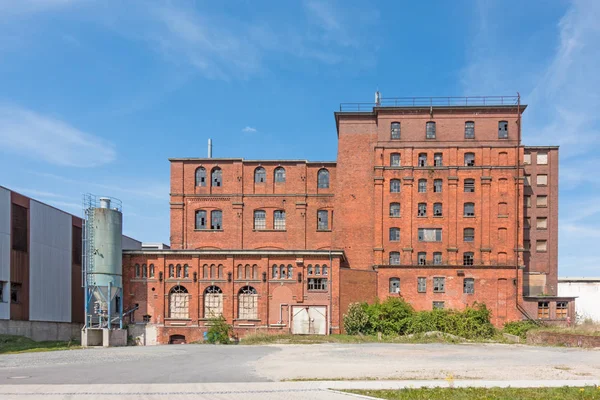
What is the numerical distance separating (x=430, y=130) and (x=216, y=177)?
18959 millimetres

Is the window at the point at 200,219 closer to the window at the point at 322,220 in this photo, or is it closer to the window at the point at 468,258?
the window at the point at 322,220

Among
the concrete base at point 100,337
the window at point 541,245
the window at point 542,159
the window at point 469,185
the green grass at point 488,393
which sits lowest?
the concrete base at point 100,337

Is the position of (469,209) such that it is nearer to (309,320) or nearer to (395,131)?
(395,131)

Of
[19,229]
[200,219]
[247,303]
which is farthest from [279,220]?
[19,229]

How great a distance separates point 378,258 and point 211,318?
570 inches

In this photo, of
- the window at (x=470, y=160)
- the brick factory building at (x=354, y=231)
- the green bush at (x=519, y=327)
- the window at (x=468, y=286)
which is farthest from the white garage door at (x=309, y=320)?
the window at (x=470, y=160)

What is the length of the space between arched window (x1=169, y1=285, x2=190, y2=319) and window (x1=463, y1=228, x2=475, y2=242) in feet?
75.0

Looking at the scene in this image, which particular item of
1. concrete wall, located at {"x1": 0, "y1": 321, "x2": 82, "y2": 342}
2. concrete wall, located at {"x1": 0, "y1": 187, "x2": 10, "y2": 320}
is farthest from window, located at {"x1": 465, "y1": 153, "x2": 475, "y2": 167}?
concrete wall, located at {"x1": 0, "y1": 187, "x2": 10, "y2": 320}

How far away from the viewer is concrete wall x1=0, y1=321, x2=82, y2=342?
34750 mm

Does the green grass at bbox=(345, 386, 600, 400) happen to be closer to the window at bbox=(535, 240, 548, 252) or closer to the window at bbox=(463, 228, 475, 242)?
the window at bbox=(463, 228, 475, 242)

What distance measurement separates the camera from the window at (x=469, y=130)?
49.9m

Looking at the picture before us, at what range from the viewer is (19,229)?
36406 millimetres

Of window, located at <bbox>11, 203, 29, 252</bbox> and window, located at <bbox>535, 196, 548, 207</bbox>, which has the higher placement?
window, located at <bbox>535, 196, 548, 207</bbox>

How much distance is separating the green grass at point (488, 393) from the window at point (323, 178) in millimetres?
37606
